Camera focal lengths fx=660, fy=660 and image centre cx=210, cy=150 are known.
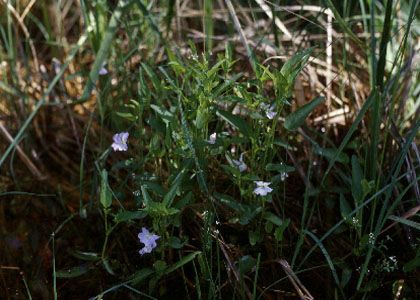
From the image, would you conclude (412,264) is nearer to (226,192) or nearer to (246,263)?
(246,263)

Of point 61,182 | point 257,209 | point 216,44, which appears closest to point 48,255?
point 61,182

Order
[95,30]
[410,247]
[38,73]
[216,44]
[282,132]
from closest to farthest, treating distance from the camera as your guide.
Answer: [410,247], [282,132], [95,30], [38,73], [216,44]

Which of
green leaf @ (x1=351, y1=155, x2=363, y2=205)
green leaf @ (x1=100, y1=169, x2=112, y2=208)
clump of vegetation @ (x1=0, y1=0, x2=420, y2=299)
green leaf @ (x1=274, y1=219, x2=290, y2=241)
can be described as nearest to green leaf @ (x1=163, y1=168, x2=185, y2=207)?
clump of vegetation @ (x1=0, y1=0, x2=420, y2=299)

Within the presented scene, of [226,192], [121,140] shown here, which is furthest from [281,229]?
[121,140]

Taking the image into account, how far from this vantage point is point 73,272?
1442 mm

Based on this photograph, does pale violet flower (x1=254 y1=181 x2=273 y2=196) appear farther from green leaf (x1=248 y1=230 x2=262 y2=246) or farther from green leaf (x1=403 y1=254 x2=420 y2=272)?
green leaf (x1=403 y1=254 x2=420 y2=272)

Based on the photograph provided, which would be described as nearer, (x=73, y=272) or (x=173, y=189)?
(x=173, y=189)

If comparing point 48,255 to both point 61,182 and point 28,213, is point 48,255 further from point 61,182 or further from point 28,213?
point 61,182

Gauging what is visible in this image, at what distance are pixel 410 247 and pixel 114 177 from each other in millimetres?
755

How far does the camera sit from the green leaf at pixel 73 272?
143 centimetres

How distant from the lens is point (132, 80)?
76.4 inches

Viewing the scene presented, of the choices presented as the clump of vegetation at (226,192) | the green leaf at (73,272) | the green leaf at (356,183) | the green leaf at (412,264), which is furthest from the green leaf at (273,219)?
the green leaf at (73,272)

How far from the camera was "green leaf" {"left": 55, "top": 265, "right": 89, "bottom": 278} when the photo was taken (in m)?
1.43

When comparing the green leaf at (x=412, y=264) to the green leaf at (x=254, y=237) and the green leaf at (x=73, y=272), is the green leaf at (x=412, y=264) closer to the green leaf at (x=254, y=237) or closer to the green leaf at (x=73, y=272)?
the green leaf at (x=254, y=237)
